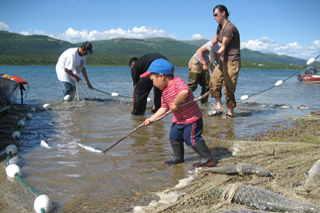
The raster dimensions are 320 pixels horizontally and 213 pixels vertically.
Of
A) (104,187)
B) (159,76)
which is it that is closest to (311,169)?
(159,76)

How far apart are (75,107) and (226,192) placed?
701cm

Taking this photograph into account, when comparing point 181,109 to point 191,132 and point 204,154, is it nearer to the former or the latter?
point 191,132

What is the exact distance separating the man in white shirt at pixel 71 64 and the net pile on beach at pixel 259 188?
5510 millimetres

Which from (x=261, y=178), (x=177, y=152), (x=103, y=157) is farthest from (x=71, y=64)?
(x=261, y=178)

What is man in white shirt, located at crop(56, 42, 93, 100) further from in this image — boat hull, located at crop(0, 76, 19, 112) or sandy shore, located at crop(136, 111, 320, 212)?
sandy shore, located at crop(136, 111, 320, 212)

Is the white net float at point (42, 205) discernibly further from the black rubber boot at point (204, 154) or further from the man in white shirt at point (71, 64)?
the man in white shirt at point (71, 64)

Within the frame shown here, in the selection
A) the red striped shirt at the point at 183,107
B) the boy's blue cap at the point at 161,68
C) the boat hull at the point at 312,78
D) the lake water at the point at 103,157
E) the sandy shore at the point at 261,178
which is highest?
the boat hull at the point at 312,78

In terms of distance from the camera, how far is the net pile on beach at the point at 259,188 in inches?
92.0

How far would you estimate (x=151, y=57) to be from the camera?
19.1ft

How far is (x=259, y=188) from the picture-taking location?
2.57m

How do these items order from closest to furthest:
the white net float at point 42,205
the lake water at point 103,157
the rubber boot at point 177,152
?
the white net float at point 42,205 → the lake water at point 103,157 → the rubber boot at point 177,152

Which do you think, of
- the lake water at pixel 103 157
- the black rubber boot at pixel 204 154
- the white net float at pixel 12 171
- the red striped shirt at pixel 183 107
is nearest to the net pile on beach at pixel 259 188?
the black rubber boot at pixel 204 154

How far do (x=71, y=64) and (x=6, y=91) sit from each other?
1953 mm

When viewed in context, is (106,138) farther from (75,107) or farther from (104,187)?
(75,107)
